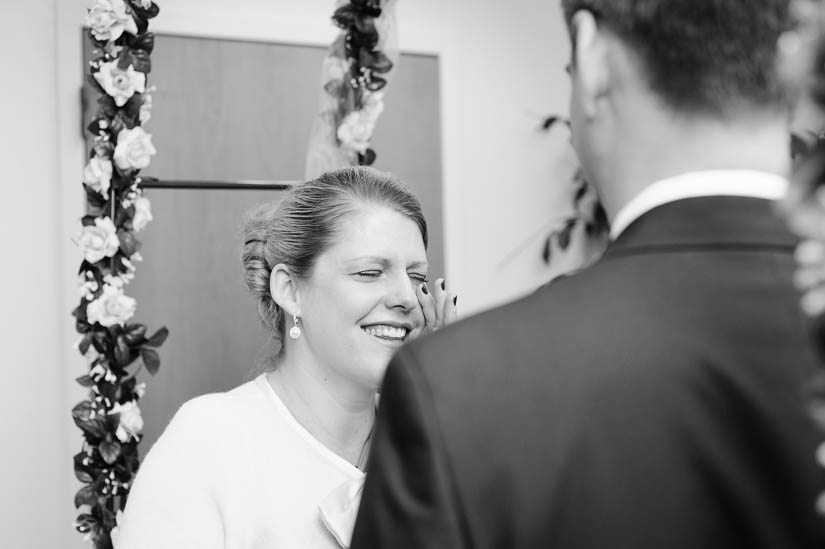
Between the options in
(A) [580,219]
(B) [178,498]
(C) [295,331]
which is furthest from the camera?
(A) [580,219]

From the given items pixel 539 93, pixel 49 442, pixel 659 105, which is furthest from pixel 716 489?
pixel 539 93

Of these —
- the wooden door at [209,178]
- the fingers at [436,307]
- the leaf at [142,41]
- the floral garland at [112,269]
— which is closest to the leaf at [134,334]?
the floral garland at [112,269]

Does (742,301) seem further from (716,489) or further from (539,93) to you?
(539,93)

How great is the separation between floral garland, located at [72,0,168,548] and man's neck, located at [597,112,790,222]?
170 centimetres

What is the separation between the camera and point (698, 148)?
0.67 metres

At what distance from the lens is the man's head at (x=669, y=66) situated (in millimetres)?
639

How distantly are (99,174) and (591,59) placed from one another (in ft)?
5.68

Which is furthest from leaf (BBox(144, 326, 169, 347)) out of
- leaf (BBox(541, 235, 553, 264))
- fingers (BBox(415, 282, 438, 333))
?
leaf (BBox(541, 235, 553, 264))

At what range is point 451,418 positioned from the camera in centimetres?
65

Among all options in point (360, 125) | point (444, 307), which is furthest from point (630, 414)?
point (360, 125)

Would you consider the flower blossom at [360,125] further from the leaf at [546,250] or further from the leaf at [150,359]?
the leaf at [546,250]

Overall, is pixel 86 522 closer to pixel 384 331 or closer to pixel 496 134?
pixel 384 331

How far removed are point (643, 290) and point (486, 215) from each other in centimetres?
256

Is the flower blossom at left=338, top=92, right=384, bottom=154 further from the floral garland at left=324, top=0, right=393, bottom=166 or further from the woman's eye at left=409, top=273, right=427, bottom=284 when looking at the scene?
the woman's eye at left=409, top=273, right=427, bottom=284
